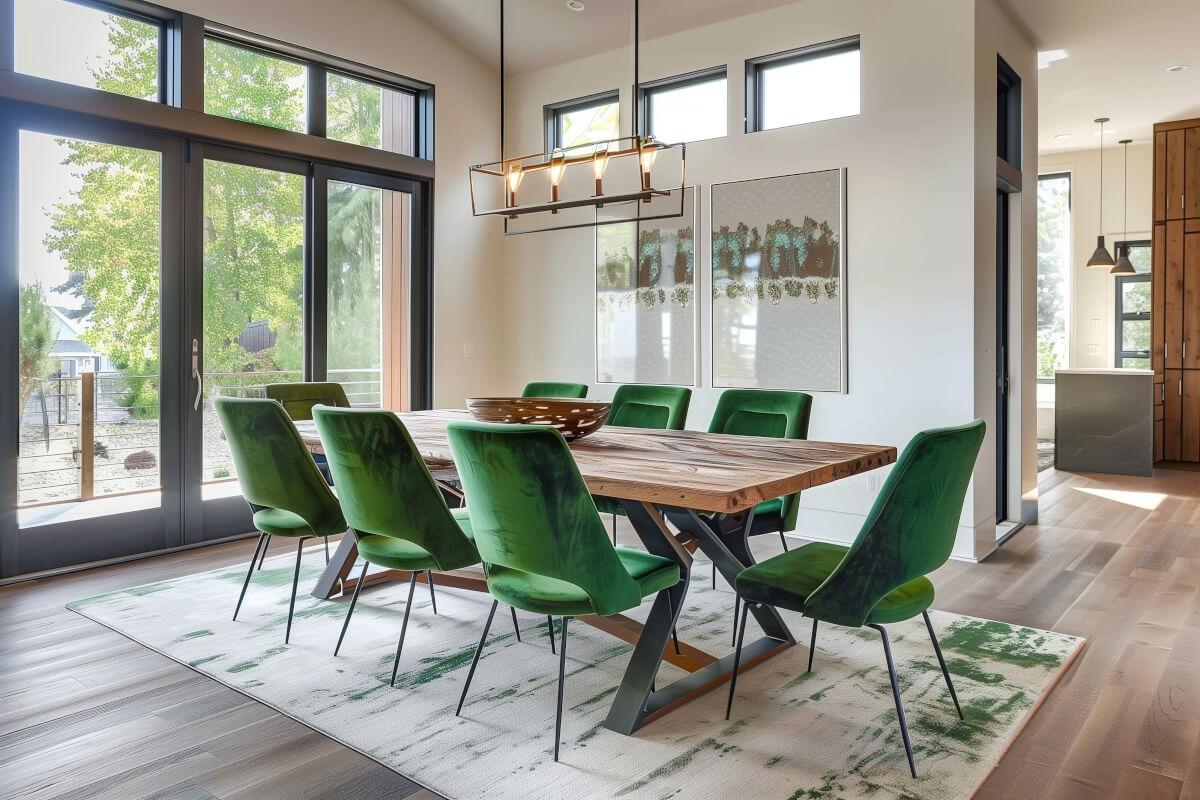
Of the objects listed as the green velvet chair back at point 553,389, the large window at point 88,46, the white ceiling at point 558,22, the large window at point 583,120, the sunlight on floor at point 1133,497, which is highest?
the white ceiling at point 558,22

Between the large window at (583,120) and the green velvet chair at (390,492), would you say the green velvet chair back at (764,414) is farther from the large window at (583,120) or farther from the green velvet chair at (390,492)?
the large window at (583,120)

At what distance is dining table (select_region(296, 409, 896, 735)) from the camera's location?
2246 mm

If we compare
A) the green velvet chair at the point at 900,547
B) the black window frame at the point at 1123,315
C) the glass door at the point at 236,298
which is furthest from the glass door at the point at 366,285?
the black window frame at the point at 1123,315

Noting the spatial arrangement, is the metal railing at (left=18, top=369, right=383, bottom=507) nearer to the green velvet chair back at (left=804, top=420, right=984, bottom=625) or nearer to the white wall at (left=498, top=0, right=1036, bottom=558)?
the white wall at (left=498, top=0, right=1036, bottom=558)

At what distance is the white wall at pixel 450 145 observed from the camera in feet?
16.9

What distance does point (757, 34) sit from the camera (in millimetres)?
5082

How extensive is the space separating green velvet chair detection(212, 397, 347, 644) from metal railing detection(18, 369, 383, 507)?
1.51 metres

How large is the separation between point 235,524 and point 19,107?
233cm

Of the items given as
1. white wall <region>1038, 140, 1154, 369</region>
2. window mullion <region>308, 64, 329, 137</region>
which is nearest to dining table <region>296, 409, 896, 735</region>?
window mullion <region>308, 64, 329, 137</region>

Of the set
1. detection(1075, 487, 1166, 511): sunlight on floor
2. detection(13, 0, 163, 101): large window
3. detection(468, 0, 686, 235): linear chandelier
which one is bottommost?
detection(1075, 487, 1166, 511): sunlight on floor

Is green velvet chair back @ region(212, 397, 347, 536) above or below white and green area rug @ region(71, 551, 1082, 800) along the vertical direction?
above

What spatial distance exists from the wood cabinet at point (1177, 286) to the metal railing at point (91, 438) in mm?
7997

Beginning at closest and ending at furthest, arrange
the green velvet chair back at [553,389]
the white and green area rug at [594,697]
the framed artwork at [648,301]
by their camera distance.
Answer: the white and green area rug at [594,697] < the green velvet chair back at [553,389] < the framed artwork at [648,301]

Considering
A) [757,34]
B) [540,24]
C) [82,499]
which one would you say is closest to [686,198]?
Answer: [757,34]
